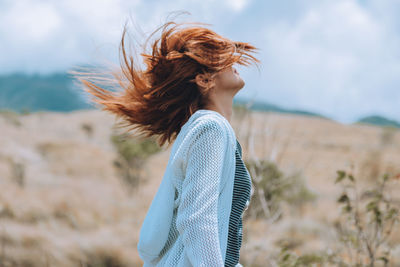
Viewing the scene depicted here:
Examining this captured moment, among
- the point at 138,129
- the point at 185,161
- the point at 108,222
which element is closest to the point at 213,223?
the point at 185,161

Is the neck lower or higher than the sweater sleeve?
higher

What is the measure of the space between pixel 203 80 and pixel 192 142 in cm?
34

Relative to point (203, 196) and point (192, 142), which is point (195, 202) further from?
point (192, 142)

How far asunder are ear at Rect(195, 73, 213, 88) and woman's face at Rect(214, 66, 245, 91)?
0.11ft

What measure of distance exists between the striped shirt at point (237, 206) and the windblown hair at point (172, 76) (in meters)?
0.33

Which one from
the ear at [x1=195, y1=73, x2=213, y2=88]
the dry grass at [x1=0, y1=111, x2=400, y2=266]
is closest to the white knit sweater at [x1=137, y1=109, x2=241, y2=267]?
the ear at [x1=195, y1=73, x2=213, y2=88]

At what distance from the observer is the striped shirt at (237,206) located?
1.41m

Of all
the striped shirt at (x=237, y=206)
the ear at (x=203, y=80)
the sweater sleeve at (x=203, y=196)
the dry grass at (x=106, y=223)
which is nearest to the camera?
the sweater sleeve at (x=203, y=196)

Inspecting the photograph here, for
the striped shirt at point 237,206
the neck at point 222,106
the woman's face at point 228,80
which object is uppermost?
the woman's face at point 228,80

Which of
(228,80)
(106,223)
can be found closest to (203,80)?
(228,80)

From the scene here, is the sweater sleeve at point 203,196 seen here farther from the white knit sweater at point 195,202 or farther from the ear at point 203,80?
the ear at point 203,80

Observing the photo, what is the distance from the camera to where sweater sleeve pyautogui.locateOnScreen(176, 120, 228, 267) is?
1186mm

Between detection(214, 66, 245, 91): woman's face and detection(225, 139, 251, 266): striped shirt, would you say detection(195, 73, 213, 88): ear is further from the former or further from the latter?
detection(225, 139, 251, 266): striped shirt

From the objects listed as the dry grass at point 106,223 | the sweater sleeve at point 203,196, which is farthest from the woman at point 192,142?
the dry grass at point 106,223
